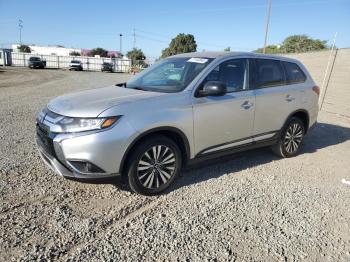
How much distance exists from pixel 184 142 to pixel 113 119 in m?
1.08

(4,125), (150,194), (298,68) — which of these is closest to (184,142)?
(150,194)

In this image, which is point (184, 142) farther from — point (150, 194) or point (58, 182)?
point (58, 182)

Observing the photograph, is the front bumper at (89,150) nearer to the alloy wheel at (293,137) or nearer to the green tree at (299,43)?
the alloy wheel at (293,137)

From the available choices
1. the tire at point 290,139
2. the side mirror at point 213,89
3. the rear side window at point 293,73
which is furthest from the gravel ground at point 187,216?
the rear side window at point 293,73

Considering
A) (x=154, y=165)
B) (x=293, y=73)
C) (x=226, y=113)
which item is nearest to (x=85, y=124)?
(x=154, y=165)

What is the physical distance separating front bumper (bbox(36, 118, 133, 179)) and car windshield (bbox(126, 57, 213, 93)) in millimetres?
1084

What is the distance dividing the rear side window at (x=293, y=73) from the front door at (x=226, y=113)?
46.0 inches

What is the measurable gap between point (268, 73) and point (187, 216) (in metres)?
2.97

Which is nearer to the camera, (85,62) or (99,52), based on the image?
(85,62)

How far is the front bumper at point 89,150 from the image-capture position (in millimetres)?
3703

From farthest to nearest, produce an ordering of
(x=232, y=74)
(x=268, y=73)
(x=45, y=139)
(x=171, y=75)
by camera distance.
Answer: (x=268, y=73) → (x=232, y=74) → (x=171, y=75) → (x=45, y=139)

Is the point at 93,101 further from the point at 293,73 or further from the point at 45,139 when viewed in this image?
the point at 293,73

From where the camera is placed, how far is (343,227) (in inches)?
152

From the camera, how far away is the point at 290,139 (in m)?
6.16
